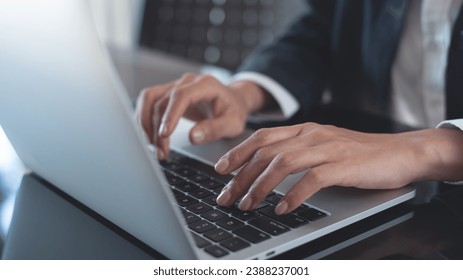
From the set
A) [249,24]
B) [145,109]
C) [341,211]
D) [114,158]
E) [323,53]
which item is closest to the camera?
[114,158]

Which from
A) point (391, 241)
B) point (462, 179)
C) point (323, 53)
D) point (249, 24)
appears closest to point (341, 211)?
point (391, 241)

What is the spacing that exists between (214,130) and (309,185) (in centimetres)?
24

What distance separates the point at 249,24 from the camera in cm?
152

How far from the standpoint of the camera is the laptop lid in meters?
0.35

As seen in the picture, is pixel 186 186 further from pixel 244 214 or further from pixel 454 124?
pixel 454 124

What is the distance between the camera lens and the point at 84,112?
0.38 metres

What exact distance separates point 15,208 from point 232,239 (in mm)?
228

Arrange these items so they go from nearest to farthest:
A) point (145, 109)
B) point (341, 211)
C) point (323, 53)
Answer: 1. point (341, 211)
2. point (145, 109)
3. point (323, 53)

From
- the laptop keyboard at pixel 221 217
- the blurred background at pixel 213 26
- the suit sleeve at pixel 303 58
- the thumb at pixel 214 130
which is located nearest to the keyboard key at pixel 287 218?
the laptop keyboard at pixel 221 217

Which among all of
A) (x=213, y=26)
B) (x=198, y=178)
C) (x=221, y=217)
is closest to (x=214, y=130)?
(x=198, y=178)

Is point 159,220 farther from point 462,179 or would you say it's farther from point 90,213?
point 462,179

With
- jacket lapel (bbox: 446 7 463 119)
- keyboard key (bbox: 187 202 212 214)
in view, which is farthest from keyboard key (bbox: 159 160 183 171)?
jacket lapel (bbox: 446 7 463 119)

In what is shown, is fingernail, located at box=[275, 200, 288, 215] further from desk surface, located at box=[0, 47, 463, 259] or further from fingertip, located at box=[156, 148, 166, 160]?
fingertip, located at box=[156, 148, 166, 160]

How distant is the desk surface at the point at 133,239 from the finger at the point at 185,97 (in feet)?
0.51
